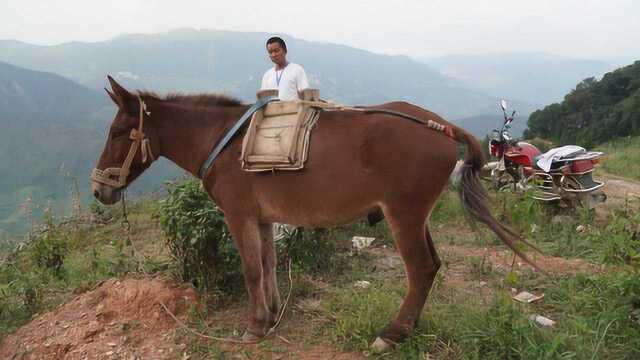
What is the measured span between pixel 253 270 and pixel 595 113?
28.1 metres

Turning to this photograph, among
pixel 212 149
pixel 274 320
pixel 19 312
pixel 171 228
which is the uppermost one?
pixel 212 149

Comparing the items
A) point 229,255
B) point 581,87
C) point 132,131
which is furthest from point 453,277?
point 581,87

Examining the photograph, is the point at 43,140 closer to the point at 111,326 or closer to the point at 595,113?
the point at 595,113

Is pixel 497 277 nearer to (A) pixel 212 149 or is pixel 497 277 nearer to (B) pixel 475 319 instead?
(B) pixel 475 319

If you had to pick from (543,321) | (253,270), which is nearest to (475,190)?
(543,321)

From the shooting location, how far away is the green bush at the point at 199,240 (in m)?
3.76

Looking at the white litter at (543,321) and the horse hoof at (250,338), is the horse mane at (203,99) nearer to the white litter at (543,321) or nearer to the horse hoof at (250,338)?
the horse hoof at (250,338)

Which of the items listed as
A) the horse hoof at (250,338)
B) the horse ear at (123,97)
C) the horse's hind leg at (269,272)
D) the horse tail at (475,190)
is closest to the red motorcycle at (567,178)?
the horse tail at (475,190)

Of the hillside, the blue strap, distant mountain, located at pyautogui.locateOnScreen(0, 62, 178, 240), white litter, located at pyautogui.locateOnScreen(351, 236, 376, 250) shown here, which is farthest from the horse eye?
the hillside

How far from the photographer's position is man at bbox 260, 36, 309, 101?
410cm

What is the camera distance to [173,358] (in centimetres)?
323

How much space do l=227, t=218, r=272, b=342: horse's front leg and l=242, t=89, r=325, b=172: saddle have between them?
452 mm

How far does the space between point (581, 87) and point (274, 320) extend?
3232 cm

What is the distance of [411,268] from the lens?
295 centimetres
